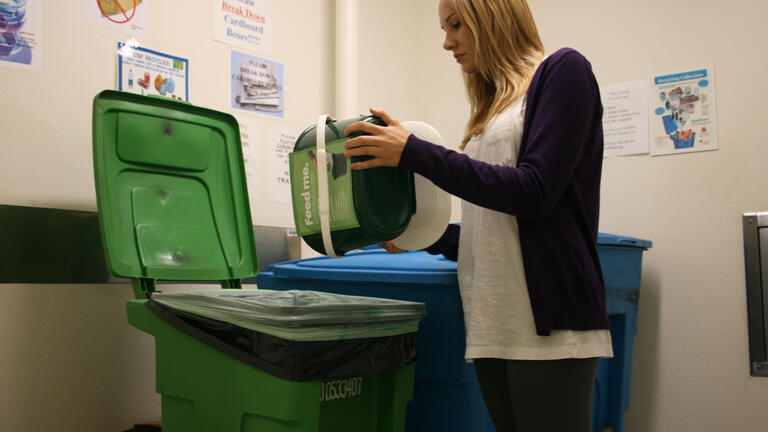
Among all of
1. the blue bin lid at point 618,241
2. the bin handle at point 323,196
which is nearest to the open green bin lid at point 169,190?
the bin handle at point 323,196

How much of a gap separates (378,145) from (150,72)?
1093 mm

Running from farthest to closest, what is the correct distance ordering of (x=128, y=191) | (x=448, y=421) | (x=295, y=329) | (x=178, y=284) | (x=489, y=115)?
(x=178, y=284) < (x=128, y=191) < (x=448, y=421) < (x=489, y=115) < (x=295, y=329)

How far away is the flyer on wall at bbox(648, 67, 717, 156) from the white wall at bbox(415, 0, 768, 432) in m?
0.03

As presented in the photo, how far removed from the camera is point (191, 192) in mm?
1714

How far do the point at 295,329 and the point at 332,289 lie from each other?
0.52m

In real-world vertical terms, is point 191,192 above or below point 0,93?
below

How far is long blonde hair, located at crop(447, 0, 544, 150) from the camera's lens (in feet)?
4.03

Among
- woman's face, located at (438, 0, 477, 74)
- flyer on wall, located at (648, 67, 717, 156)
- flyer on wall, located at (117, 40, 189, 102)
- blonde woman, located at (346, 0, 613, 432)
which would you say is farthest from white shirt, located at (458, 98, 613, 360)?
flyer on wall, located at (648, 67, 717, 156)

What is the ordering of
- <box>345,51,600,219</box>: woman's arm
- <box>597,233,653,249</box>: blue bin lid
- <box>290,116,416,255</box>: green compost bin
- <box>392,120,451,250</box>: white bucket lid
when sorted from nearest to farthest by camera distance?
<box>345,51,600,219</box>: woman's arm → <box>290,116,416,255</box>: green compost bin → <box>392,120,451,250</box>: white bucket lid → <box>597,233,653,249</box>: blue bin lid

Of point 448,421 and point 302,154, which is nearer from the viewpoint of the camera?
point 302,154

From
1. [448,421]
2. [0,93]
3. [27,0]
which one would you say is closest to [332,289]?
[448,421]

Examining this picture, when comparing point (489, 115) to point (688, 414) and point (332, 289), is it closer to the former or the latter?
point (332, 289)

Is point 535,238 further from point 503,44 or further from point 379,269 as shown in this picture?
point 379,269

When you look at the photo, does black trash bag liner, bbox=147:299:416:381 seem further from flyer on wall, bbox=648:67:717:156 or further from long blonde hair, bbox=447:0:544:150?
flyer on wall, bbox=648:67:717:156
